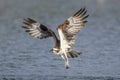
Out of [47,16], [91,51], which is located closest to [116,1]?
[47,16]

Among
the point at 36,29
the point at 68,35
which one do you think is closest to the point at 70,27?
the point at 68,35

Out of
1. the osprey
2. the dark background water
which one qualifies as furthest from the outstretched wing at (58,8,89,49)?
the dark background water

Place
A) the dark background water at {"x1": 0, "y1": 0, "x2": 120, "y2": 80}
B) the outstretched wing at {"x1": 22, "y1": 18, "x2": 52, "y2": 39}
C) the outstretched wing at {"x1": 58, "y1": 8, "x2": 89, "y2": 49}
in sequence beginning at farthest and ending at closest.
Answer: the dark background water at {"x1": 0, "y1": 0, "x2": 120, "y2": 80} → the outstretched wing at {"x1": 22, "y1": 18, "x2": 52, "y2": 39} → the outstretched wing at {"x1": 58, "y1": 8, "x2": 89, "y2": 49}

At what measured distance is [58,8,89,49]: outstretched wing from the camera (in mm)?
12242

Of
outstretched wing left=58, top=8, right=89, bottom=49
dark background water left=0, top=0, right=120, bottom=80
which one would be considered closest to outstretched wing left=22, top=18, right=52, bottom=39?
outstretched wing left=58, top=8, right=89, bottom=49

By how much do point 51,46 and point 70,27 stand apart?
20.9 feet

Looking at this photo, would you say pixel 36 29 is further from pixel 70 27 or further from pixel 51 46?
pixel 51 46

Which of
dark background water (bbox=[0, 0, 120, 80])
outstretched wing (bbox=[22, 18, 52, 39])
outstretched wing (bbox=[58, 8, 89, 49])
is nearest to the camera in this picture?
outstretched wing (bbox=[58, 8, 89, 49])

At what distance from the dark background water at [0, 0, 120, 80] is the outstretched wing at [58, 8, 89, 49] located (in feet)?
6.09

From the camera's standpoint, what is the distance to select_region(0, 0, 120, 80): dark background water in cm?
1462

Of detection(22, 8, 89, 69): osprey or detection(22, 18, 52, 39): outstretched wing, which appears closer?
detection(22, 8, 89, 69): osprey

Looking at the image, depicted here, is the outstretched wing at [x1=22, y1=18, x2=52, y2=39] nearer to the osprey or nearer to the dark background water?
the osprey

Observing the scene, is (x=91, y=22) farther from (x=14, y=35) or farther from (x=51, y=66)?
(x=51, y=66)

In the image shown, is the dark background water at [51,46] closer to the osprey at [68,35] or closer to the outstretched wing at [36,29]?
the outstretched wing at [36,29]
